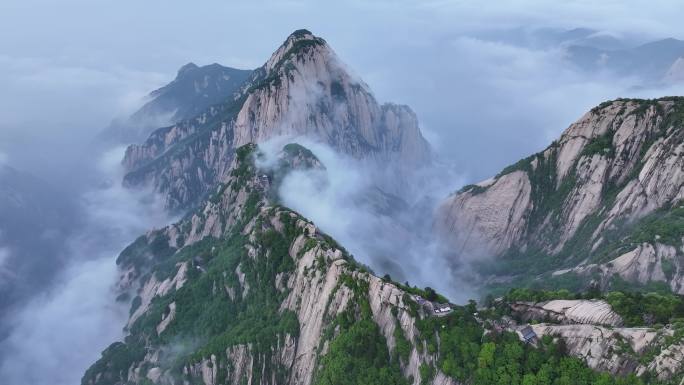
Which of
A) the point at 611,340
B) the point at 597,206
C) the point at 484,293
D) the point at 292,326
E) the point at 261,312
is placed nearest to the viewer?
the point at 611,340

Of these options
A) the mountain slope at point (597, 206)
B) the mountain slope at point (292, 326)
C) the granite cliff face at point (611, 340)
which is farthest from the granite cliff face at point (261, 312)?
the mountain slope at point (597, 206)

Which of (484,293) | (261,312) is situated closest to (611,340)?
(484,293)

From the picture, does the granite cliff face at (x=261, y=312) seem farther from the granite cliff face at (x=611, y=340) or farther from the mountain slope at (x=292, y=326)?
the granite cliff face at (x=611, y=340)

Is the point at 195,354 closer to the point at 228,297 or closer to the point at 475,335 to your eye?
the point at 228,297

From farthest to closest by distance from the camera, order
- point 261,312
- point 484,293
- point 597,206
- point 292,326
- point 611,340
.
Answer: point 597,206
point 484,293
point 261,312
point 292,326
point 611,340

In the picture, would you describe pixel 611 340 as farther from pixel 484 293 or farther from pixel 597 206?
pixel 597 206

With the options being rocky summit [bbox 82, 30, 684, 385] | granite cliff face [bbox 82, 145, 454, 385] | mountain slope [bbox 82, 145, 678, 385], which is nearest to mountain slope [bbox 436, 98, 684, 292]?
rocky summit [bbox 82, 30, 684, 385]

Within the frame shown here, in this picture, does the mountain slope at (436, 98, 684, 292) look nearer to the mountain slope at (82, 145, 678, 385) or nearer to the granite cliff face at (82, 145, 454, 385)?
the mountain slope at (82, 145, 678, 385)

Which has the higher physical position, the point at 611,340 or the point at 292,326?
the point at 292,326

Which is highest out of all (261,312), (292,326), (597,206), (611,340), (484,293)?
(597,206)

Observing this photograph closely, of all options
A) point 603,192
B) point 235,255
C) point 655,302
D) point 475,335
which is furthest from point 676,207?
point 235,255
